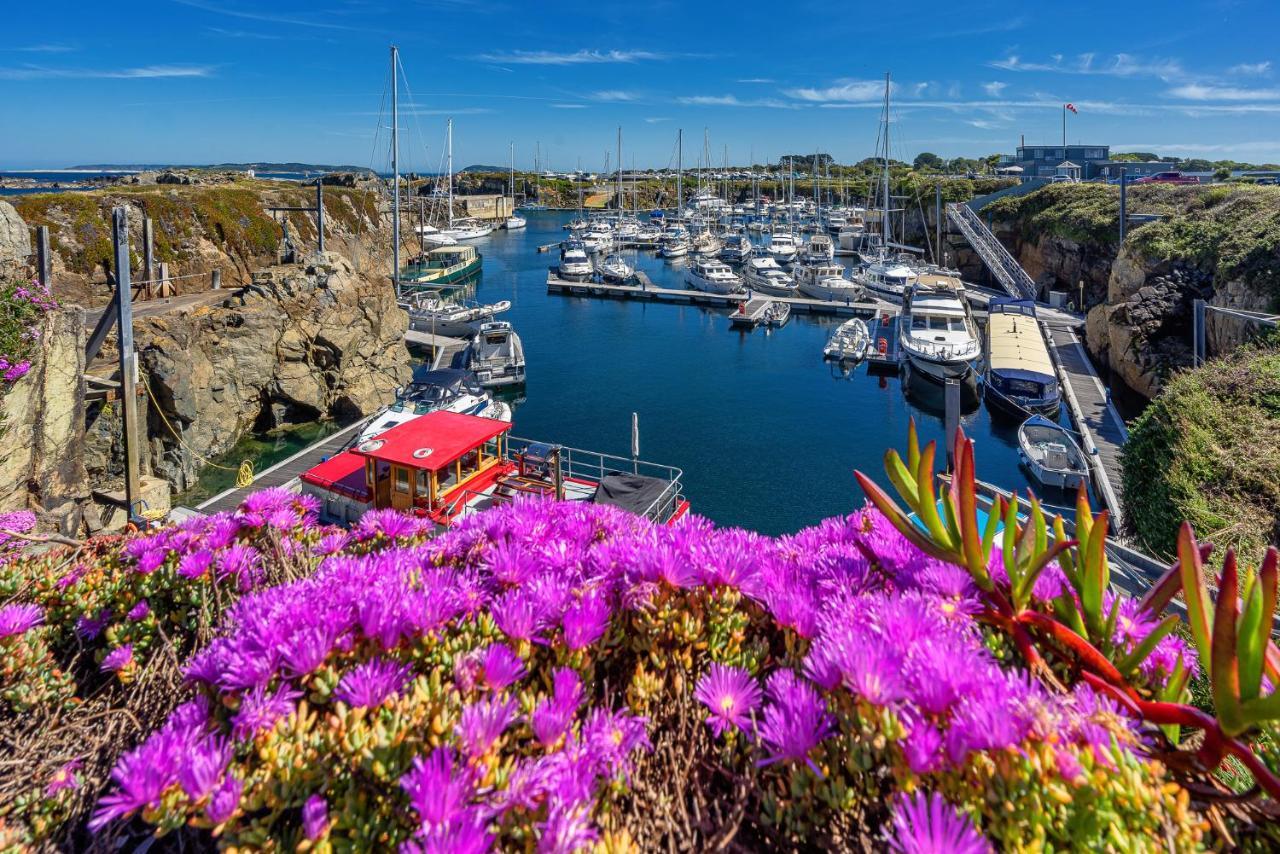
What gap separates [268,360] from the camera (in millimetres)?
21797

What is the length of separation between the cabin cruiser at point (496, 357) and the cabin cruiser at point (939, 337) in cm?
1691

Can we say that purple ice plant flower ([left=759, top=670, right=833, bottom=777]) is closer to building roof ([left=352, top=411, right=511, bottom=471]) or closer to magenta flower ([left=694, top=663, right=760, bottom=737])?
magenta flower ([left=694, top=663, right=760, bottom=737])

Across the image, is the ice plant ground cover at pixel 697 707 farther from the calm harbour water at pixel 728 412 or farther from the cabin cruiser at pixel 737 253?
the cabin cruiser at pixel 737 253

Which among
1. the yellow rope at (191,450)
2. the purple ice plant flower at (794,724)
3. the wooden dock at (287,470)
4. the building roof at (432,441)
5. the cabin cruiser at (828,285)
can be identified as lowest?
the wooden dock at (287,470)

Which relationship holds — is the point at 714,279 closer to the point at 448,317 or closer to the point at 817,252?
the point at 817,252

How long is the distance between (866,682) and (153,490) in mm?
14670

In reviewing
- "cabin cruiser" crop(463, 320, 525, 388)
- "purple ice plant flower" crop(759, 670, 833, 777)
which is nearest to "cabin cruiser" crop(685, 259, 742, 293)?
"cabin cruiser" crop(463, 320, 525, 388)

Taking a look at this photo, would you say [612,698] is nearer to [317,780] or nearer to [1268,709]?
[317,780]

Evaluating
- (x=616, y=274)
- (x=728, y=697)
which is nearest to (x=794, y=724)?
(x=728, y=697)

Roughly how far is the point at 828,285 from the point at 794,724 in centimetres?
4677

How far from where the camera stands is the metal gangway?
43594 millimetres

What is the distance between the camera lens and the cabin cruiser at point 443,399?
20016mm

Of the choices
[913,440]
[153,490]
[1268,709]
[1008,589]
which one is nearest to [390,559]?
[913,440]

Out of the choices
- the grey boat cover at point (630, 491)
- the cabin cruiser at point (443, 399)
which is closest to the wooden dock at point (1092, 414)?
the grey boat cover at point (630, 491)
